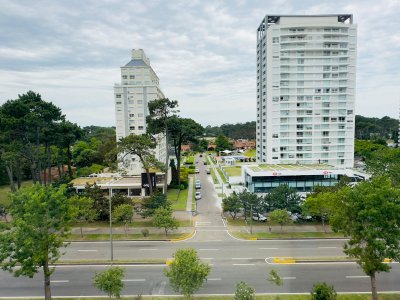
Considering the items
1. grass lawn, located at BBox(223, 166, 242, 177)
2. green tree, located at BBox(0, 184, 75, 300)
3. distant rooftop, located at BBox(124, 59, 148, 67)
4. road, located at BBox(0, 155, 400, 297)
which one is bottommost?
road, located at BBox(0, 155, 400, 297)

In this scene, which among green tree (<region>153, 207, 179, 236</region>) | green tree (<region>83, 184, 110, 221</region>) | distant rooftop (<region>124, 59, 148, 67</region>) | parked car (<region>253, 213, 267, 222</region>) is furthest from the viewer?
distant rooftop (<region>124, 59, 148, 67</region>)

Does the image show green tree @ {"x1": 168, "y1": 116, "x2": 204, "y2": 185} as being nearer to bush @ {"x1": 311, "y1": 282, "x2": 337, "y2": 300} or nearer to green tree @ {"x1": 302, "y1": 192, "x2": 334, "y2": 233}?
green tree @ {"x1": 302, "y1": 192, "x2": 334, "y2": 233}

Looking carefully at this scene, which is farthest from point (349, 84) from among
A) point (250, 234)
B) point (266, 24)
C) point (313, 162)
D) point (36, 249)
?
point (36, 249)

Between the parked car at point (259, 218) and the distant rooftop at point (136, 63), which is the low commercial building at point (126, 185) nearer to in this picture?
the parked car at point (259, 218)

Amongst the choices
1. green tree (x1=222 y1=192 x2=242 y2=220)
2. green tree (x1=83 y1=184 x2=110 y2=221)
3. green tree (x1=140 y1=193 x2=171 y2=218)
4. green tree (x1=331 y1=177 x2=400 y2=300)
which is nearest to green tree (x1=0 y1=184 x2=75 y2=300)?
green tree (x1=140 y1=193 x2=171 y2=218)

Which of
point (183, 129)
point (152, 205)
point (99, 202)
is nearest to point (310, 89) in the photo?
point (183, 129)

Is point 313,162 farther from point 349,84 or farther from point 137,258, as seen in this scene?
point 137,258

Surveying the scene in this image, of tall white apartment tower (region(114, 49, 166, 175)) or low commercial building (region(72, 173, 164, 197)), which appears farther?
tall white apartment tower (region(114, 49, 166, 175))
